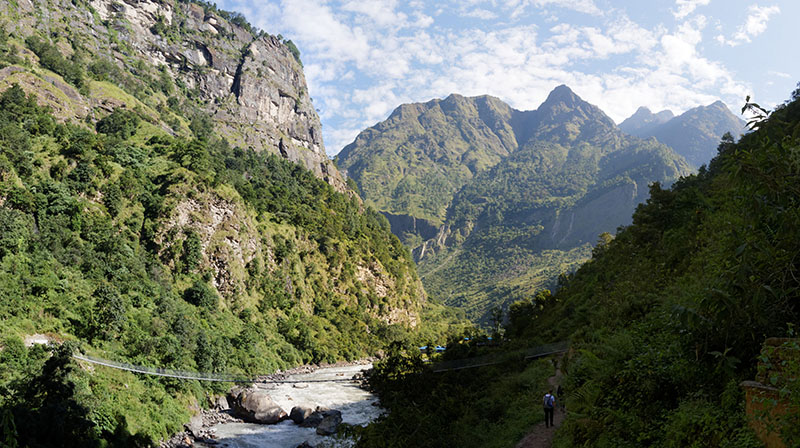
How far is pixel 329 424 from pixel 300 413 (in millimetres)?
3680

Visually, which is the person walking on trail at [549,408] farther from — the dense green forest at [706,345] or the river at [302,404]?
the river at [302,404]

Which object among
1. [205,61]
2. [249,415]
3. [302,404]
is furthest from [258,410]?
[205,61]

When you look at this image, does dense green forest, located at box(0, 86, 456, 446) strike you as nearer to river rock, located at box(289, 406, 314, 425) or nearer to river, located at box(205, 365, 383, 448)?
river, located at box(205, 365, 383, 448)

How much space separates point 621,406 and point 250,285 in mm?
57783

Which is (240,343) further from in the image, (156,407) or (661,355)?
(661,355)

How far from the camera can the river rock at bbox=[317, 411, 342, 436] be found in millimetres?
29391

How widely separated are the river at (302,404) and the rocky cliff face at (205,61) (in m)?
59.8

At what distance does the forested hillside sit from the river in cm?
386

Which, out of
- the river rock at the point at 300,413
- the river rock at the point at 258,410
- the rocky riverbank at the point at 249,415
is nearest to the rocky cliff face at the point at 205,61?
the rocky riverbank at the point at 249,415

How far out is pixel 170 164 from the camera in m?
58.3

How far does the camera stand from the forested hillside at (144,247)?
2555 cm

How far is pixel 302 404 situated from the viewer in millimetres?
35156

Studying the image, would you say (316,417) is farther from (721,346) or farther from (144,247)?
(721,346)

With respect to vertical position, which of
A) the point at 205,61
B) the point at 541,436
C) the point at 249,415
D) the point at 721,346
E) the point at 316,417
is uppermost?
the point at 205,61
